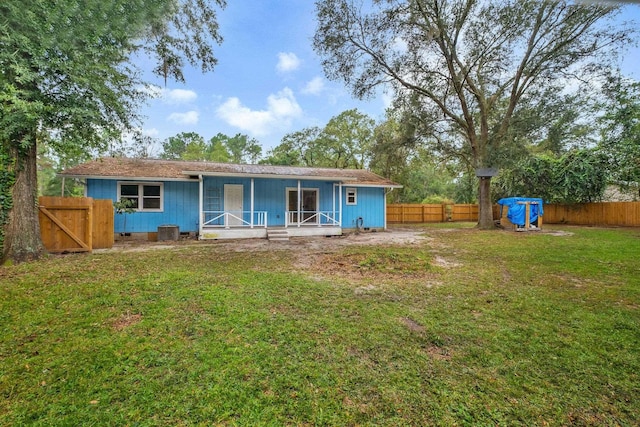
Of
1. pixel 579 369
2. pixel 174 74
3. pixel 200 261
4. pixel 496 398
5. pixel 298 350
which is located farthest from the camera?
pixel 174 74

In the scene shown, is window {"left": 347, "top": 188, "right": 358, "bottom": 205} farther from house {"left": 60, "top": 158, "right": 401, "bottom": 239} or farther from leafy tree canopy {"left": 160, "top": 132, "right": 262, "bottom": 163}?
leafy tree canopy {"left": 160, "top": 132, "right": 262, "bottom": 163}

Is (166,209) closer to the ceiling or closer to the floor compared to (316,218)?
closer to the ceiling

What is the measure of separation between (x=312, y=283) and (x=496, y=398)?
10.2 feet

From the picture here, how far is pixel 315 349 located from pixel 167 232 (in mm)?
9466

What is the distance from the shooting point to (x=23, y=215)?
5.91 metres

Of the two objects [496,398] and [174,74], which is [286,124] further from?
[496,398]

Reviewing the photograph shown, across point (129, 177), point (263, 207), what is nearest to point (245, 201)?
point (263, 207)

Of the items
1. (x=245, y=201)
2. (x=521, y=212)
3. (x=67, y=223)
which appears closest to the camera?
(x=67, y=223)

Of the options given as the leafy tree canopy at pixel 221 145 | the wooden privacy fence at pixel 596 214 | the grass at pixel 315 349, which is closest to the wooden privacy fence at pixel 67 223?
the grass at pixel 315 349

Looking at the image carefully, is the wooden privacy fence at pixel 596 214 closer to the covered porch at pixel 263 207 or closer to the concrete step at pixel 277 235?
the covered porch at pixel 263 207

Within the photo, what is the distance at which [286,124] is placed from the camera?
27.5 meters

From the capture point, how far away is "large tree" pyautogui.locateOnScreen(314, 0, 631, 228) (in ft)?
37.6

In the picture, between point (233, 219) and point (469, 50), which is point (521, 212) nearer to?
point (469, 50)

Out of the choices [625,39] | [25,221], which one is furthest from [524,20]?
[25,221]
